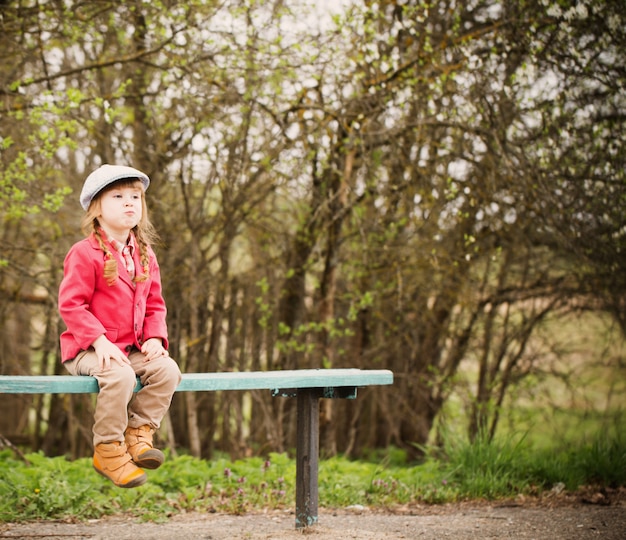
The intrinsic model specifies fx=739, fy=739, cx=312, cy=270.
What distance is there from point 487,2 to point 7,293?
588cm

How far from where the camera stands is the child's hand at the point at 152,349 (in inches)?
137

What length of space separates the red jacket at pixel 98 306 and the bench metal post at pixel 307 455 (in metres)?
0.88

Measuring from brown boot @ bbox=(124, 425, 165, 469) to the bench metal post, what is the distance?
898 millimetres

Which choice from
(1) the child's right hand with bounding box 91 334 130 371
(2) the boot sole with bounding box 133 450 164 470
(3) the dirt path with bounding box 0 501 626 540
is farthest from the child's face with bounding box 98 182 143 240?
(3) the dirt path with bounding box 0 501 626 540

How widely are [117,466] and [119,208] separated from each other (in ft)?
3.92

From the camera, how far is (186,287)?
7.38 m

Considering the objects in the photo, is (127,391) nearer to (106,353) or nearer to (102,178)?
(106,353)

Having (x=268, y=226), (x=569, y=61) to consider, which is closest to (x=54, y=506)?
(x=268, y=226)

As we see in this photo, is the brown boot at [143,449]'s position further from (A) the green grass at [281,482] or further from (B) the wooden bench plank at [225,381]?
(A) the green grass at [281,482]

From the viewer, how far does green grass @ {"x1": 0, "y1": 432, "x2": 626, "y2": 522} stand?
4621 millimetres

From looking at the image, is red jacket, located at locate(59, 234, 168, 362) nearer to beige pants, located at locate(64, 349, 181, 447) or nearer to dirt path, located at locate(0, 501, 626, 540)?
beige pants, located at locate(64, 349, 181, 447)

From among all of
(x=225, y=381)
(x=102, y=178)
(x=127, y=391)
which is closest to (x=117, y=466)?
(x=127, y=391)

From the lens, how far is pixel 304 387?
12.7 feet

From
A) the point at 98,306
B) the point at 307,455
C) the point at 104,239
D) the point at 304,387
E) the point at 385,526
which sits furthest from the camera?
the point at 385,526
